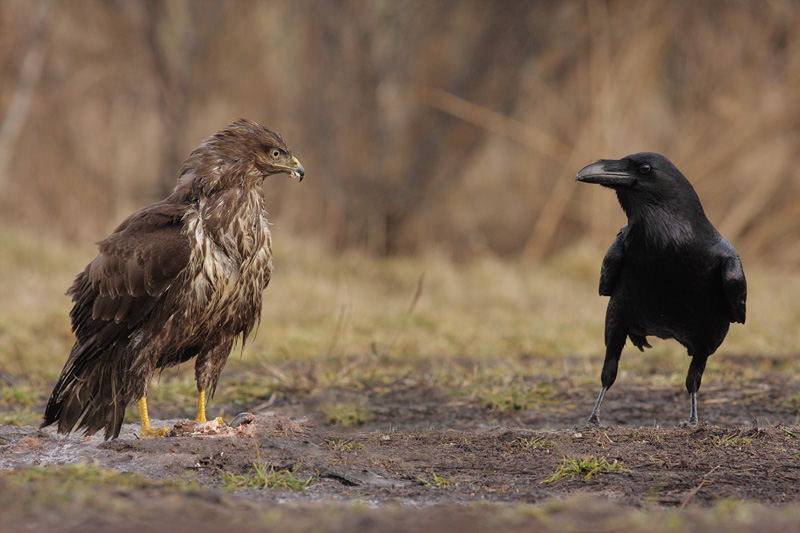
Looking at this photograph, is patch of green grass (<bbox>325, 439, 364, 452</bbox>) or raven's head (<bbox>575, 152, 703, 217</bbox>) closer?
patch of green grass (<bbox>325, 439, 364, 452</bbox>)

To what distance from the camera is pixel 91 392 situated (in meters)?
4.43

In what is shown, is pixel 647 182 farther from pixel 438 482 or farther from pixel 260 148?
pixel 260 148

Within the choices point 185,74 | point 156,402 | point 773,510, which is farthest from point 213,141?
point 185,74

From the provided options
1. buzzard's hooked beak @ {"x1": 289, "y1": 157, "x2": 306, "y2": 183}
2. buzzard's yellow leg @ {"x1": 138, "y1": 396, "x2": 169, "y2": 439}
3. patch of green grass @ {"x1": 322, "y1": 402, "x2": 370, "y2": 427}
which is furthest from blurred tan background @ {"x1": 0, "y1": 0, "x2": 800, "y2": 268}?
buzzard's yellow leg @ {"x1": 138, "y1": 396, "x2": 169, "y2": 439}

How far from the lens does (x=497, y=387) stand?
18.8 feet

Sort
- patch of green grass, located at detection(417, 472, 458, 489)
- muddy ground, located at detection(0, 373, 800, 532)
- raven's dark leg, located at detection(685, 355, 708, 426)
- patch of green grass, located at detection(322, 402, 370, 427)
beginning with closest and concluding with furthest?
1. muddy ground, located at detection(0, 373, 800, 532)
2. patch of green grass, located at detection(417, 472, 458, 489)
3. raven's dark leg, located at detection(685, 355, 708, 426)
4. patch of green grass, located at detection(322, 402, 370, 427)

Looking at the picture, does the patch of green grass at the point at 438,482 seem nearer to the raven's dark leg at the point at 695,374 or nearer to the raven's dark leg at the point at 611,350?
the raven's dark leg at the point at 611,350

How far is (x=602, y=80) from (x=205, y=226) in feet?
27.1

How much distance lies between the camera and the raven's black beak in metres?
4.41

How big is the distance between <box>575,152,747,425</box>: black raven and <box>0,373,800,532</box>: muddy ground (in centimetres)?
57

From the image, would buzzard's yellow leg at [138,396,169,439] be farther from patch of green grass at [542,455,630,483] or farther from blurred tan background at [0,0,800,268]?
blurred tan background at [0,0,800,268]

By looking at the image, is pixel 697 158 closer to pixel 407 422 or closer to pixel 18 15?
pixel 407 422

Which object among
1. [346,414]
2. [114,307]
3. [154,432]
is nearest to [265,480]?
[154,432]

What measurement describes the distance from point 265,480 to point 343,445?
796mm
